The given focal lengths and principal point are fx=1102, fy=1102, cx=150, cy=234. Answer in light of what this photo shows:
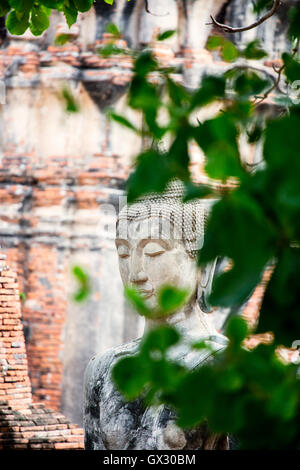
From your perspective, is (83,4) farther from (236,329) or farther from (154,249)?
(236,329)

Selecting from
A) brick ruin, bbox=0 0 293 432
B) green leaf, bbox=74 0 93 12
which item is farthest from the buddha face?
brick ruin, bbox=0 0 293 432

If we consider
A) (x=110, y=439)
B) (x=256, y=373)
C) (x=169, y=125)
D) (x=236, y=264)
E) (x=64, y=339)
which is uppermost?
(x=169, y=125)

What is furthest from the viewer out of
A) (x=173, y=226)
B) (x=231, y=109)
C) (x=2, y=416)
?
(x=2, y=416)

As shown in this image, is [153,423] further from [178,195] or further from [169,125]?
[169,125]

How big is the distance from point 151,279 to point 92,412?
678 millimetres

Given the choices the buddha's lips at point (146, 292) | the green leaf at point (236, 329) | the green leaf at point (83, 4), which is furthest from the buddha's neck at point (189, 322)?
the green leaf at point (236, 329)

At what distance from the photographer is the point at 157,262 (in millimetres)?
5133

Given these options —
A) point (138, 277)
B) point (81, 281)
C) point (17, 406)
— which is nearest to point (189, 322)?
point (138, 277)

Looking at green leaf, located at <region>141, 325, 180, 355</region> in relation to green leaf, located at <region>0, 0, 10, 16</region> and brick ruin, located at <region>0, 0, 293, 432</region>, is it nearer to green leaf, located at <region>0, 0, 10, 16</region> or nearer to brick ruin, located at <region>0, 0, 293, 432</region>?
green leaf, located at <region>0, 0, 10, 16</region>

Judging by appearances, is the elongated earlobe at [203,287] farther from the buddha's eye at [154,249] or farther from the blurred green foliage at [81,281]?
the blurred green foliage at [81,281]

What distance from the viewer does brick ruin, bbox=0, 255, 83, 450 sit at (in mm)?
6758

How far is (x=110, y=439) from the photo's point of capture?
4.95 meters
